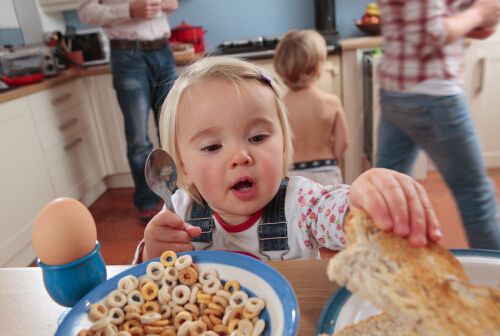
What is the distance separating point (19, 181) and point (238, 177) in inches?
70.1

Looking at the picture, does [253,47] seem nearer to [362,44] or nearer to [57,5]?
[362,44]

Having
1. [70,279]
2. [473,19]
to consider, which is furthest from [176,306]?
[473,19]

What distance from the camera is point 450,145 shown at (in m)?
1.22

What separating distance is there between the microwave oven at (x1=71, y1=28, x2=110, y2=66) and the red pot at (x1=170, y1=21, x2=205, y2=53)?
473 millimetres

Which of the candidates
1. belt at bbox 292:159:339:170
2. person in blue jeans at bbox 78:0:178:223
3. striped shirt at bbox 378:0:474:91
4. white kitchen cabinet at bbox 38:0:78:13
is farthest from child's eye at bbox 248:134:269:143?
white kitchen cabinet at bbox 38:0:78:13

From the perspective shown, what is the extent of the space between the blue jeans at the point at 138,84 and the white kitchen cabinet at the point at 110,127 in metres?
0.25

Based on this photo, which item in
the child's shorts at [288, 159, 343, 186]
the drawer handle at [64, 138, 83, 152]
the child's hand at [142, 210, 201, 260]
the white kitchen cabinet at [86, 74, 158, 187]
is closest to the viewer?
the child's hand at [142, 210, 201, 260]

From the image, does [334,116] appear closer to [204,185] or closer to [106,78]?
[204,185]

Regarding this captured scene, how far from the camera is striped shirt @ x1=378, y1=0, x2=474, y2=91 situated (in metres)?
1.10

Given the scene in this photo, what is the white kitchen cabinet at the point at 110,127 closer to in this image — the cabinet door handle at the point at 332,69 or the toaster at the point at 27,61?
the toaster at the point at 27,61

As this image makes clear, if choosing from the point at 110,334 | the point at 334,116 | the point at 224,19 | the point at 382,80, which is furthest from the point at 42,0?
the point at 110,334

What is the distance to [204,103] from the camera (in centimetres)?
74

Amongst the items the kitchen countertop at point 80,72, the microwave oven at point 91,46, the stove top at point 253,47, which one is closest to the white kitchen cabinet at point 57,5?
the microwave oven at point 91,46

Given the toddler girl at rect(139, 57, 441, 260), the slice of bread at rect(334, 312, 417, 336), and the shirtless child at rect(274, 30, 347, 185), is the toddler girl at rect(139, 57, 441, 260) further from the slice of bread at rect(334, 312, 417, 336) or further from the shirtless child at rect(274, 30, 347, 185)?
the shirtless child at rect(274, 30, 347, 185)
